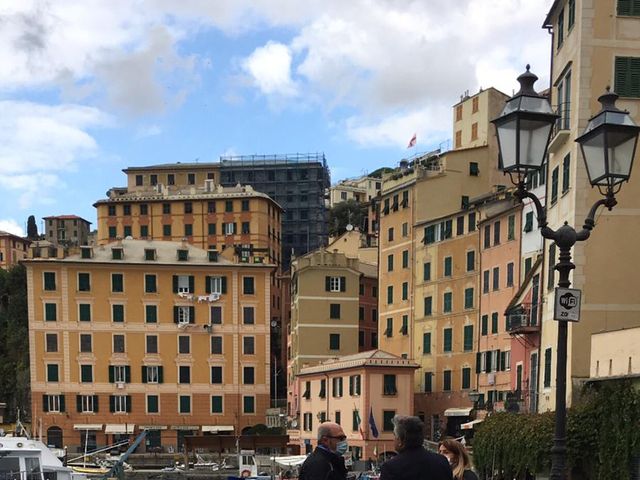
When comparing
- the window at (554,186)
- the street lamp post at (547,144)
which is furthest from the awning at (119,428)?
the street lamp post at (547,144)

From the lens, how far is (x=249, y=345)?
67.1 m

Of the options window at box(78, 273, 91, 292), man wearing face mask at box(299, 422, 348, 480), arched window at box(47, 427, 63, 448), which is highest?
man wearing face mask at box(299, 422, 348, 480)

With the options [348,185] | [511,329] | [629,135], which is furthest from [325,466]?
[348,185]

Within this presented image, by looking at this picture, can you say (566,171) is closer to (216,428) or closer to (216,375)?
(216,375)

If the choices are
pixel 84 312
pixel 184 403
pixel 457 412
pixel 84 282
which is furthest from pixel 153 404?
pixel 457 412

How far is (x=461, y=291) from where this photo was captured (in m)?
51.0

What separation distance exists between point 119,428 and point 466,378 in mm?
28768

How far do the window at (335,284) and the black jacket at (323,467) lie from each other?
58.7 meters

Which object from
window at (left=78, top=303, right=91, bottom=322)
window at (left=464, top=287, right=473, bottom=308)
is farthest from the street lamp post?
window at (left=78, top=303, right=91, bottom=322)

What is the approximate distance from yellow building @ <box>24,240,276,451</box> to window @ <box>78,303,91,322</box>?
0.09 m

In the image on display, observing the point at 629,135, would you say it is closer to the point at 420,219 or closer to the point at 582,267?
the point at 582,267

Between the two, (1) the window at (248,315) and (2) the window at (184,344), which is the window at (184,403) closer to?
(2) the window at (184,344)

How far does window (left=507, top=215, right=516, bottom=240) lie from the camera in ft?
142

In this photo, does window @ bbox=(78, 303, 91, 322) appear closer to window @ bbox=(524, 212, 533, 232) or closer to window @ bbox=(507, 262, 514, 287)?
window @ bbox=(507, 262, 514, 287)
